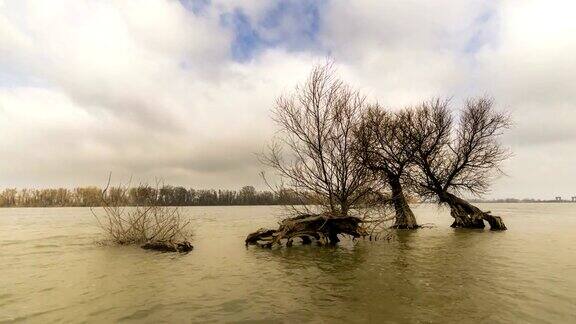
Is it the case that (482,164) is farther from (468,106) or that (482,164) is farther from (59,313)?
(59,313)

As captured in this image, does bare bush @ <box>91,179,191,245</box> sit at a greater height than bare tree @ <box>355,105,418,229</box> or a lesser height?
lesser

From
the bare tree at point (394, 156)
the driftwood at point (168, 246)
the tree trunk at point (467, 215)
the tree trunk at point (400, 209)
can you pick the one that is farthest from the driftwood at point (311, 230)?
the tree trunk at point (467, 215)

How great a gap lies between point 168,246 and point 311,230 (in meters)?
6.66

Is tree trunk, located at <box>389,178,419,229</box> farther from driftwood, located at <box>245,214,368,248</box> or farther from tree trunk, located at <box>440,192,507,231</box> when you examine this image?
driftwood, located at <box>245,214,368,248</box>

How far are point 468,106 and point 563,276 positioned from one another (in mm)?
23369

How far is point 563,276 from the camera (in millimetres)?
10812

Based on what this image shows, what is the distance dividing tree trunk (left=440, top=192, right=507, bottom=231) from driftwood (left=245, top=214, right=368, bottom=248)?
14520 mm

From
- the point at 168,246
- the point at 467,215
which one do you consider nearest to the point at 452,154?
the point at 467,215

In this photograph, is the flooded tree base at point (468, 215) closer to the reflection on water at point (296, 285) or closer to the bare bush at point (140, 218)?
the reflection on water at point (296, 285)

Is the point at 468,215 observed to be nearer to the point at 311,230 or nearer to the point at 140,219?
the point at 311,230

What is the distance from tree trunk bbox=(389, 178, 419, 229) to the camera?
1088 inches

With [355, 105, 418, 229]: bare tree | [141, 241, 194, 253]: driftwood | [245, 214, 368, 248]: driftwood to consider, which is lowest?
[141, 241, 194, 253]: driftwood

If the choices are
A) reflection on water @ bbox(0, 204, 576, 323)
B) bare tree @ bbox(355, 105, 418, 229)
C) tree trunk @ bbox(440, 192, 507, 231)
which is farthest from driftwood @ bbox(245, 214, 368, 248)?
tree trunk @ bbox(440, 192, 507, 231)

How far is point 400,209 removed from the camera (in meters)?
28.1
